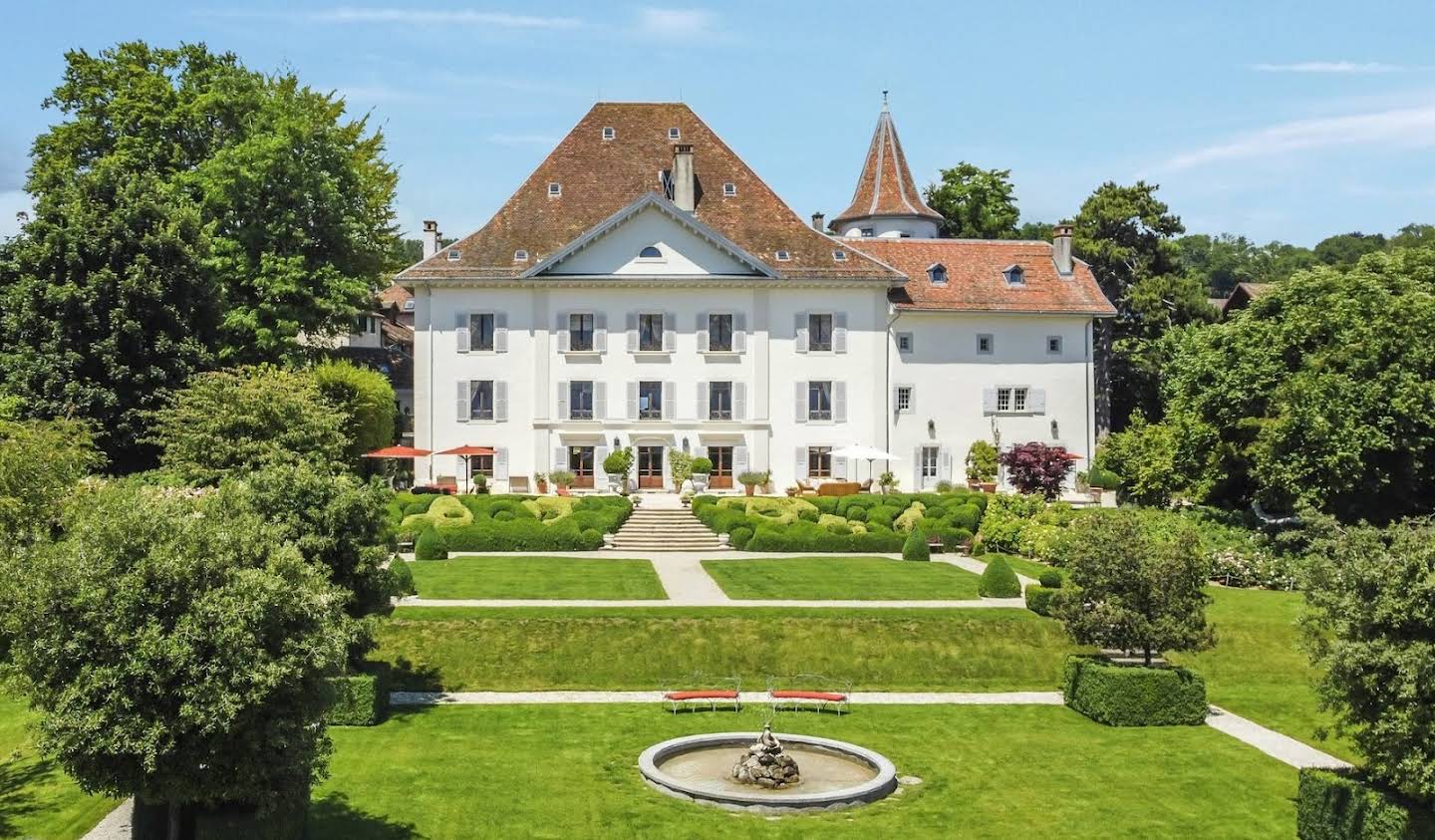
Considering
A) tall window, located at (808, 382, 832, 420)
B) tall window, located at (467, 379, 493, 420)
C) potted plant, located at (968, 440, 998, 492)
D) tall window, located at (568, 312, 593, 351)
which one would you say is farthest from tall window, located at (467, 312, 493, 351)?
potted plant, located at (968, 440, 998, 492)

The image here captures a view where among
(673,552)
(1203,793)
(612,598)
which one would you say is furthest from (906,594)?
(1203,793)

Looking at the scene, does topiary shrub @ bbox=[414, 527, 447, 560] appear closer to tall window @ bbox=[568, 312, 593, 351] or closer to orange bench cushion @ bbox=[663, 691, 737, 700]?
orange bench cushion @ bbox=[663, 691, 737, 700]

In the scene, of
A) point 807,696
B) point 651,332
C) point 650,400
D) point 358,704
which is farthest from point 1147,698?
point 651,332

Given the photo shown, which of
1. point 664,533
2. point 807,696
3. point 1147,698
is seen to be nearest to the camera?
point 1147,698

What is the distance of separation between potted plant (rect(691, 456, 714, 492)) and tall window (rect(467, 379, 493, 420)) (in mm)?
8348

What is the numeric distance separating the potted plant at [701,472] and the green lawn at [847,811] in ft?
83.3

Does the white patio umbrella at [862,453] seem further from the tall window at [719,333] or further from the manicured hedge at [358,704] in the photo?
the manicured hedge at [358,704]

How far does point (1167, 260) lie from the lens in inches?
2527

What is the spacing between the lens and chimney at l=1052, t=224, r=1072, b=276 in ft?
185

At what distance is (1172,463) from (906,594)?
622 inches

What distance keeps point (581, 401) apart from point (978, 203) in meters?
28.9

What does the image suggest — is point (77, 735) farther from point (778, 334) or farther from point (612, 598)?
point (778, 334)

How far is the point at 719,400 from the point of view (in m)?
53.0

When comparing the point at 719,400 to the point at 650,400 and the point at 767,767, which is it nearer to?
the point at 650,400
